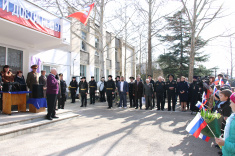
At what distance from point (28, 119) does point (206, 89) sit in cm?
817

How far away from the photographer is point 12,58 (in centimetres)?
803

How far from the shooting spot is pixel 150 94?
389 inches

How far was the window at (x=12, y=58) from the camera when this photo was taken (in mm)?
7672

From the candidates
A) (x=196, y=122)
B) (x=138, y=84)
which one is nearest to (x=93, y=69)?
(x=138, y=84)

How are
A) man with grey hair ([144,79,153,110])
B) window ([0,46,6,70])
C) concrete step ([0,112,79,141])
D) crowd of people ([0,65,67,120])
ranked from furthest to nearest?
man with grey hair ([144,79,153,110]), window ([0,46,6,70]), crowd of people ([0,65,67,120]), concrete step ([0,112,79,141])

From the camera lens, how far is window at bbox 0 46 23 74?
7672mm

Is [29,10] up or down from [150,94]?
up

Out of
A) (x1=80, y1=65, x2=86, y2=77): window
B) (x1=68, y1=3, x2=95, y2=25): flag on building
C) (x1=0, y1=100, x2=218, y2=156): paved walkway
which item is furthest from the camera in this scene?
(x1=80, y1=65, x2=86, y2=77): window

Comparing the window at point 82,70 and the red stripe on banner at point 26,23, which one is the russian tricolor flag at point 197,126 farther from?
the window at point 82,70

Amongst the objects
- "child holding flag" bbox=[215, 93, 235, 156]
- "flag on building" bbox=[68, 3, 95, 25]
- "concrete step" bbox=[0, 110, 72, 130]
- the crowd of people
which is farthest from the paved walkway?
"flag on building" bbox=[68, 3, 95, 25]

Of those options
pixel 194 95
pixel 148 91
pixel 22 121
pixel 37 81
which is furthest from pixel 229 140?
pixel 148 91

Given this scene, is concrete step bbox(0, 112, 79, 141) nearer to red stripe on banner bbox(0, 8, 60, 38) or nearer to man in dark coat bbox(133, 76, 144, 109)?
red stripe on banner bbox(0, 8, 60, 38)

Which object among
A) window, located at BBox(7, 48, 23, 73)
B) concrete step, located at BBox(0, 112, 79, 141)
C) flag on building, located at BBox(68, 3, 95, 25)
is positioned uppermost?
flag on building, located at BBox(68, 3, 95, 25)

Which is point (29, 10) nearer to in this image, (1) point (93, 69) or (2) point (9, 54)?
(2) point (9, 54)
